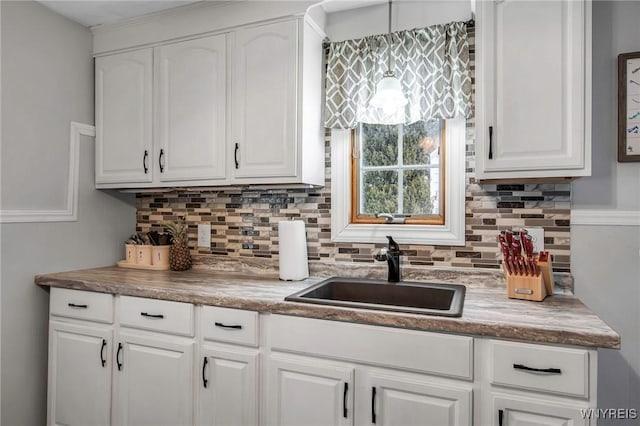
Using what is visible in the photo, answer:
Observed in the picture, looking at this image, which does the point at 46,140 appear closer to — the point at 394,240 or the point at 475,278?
the point at 394,240

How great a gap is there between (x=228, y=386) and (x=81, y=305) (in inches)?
36.3

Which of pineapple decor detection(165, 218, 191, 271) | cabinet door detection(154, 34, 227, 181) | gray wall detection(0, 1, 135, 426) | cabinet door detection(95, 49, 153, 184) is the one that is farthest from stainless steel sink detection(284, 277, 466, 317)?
gray wall detection(0, 1, 135, 426)

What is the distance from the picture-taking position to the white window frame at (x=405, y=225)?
1998 millimetres

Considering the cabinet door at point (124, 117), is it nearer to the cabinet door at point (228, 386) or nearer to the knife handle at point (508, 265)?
the cabinet door at point (228, 386)

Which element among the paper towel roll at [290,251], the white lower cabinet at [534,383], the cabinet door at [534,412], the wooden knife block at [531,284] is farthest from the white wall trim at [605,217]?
the paper towel roll at [290,251]

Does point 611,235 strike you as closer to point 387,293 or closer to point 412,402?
point 387,293

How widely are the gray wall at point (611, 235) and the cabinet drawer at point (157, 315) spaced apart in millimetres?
1754

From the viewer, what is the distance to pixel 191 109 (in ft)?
7.20

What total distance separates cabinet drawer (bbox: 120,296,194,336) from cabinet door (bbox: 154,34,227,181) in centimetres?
69

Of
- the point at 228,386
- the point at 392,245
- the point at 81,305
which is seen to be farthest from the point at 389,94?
the point at 81,305

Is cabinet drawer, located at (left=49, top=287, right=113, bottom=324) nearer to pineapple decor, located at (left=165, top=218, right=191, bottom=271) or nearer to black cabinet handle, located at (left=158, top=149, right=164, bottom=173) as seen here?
pineapple decor, located at (left=165, top=218, right=191, bottom=271)

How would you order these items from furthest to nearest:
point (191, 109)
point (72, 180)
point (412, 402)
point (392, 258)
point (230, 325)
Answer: point (72, 180), point (191, 109), point (392, 258), point (230, 325), point (412, 402)

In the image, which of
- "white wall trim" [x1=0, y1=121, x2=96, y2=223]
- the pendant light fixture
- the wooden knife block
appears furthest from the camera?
"white wall trim" [x1=0, y1=121, x2=96, y2=223]

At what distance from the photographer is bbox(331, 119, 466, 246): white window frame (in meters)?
2.00
